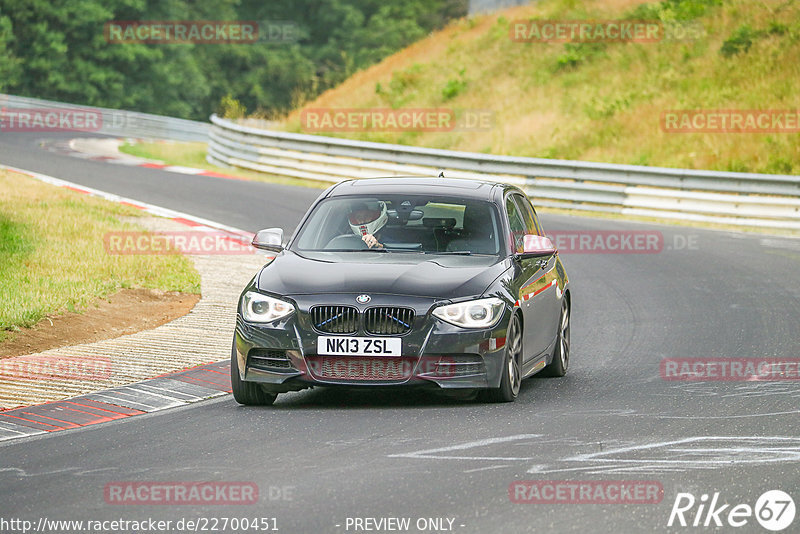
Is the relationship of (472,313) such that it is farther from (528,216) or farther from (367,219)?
(528,216)

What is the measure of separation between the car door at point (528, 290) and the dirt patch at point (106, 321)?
4092 millimetres

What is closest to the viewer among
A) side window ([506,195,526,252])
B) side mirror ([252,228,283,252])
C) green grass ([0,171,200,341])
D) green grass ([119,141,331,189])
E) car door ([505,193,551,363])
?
car door ([505,193,551,363])

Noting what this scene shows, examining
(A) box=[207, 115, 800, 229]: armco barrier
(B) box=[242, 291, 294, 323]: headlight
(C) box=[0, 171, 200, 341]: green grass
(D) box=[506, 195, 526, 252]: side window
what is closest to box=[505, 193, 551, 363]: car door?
(D) box=[506, 195, 526, 252]: side window

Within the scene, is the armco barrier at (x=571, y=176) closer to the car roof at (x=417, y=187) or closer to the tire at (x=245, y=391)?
the car roof at (x=417, y=187)

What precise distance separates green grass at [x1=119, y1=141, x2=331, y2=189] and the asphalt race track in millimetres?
18134

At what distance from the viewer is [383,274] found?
29.9ft

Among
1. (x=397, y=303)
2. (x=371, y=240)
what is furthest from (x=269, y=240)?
(x=397, y=303)

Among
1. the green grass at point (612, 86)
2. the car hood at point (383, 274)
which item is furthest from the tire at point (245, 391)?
the green grass at point (612, 86)

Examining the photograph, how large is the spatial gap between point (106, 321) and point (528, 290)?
4865 mm

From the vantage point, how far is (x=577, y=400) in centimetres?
962

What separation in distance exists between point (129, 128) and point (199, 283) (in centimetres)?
3241

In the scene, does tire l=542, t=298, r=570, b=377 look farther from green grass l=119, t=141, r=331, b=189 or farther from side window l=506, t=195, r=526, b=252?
green grass l=119, t=141, r=331, b=189

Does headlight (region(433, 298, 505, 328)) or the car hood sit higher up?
the car hood

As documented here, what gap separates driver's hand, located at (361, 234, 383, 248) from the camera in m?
9.96
